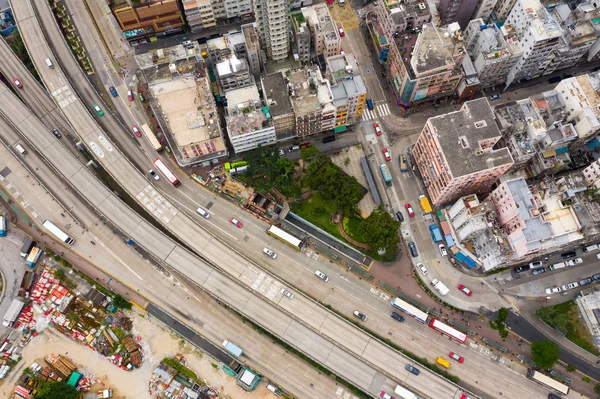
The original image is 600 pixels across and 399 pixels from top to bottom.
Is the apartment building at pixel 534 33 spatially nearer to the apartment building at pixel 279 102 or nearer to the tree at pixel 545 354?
the apartment building at pixel 279 102

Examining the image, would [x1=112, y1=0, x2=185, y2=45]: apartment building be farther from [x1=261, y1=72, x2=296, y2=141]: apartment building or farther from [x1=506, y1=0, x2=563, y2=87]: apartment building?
[x1=506, y1=0, x2=563, y2=87]: apartment building

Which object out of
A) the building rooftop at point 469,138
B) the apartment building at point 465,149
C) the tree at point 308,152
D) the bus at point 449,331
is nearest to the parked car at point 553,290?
the bus at point 449,331

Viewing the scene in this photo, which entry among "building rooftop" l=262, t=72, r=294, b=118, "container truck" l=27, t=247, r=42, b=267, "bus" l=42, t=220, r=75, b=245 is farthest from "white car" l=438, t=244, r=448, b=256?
"container truck" l=27, t=247, r=42, b=267

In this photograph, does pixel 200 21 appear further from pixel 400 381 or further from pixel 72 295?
pixel 400 381

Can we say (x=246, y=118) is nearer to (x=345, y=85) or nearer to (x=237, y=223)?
(x=345, y=85)

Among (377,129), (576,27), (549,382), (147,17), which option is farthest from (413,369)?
(147,17)

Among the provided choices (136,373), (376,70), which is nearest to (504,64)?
(376,70)

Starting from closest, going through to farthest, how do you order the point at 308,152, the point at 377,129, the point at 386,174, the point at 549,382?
1. the point at 549,382
2. the point at 308,152
3. the point at 386,174
4. the point at 377,129
